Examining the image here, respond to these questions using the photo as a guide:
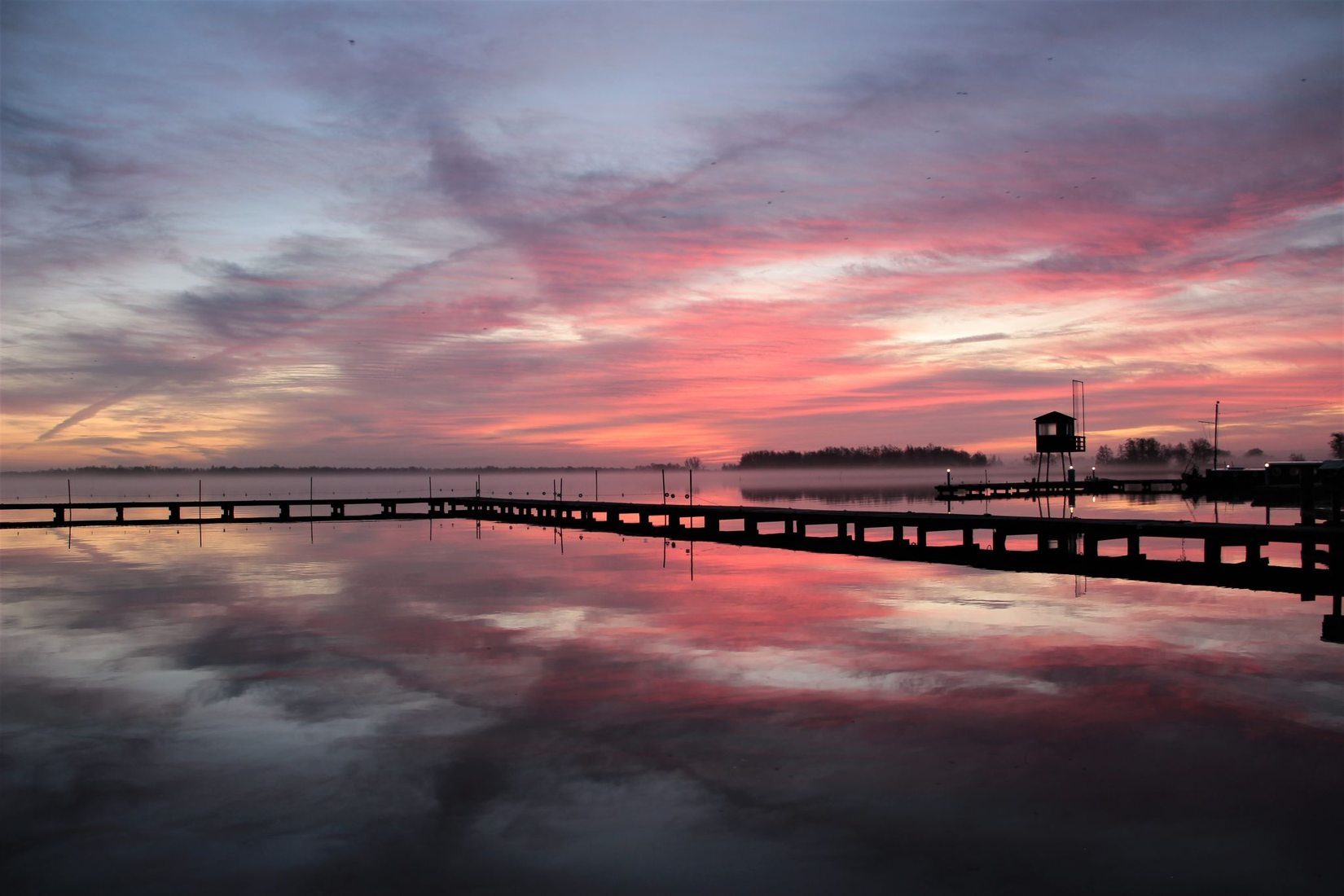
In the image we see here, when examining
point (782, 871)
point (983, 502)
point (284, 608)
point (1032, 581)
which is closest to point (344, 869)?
point (782, 871)

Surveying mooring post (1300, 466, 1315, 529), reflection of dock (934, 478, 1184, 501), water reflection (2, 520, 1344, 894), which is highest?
mooring post (1300, 466, 1315, 529)

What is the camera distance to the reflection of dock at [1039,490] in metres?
92.3

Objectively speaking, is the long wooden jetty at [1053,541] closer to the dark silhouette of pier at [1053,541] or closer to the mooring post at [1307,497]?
the dark silhouette of pier at [1053,541]

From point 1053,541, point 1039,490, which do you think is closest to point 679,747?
point 1053,541

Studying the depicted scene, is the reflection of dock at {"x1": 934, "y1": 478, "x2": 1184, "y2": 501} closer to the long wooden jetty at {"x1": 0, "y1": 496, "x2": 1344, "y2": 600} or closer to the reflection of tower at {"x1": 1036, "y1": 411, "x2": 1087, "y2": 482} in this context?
the reflection of tower at {"x1": 1036, "y1": 411, "x2": 1087, "y2": 482}

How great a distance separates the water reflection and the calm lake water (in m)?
0.05

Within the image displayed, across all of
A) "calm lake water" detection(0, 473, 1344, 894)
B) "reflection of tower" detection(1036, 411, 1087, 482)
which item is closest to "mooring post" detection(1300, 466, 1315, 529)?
"calm lake water" detection(0, 473, 1344, 894)

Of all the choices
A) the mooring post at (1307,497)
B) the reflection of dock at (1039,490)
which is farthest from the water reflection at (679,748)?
the reflection of dock at (1039,490)

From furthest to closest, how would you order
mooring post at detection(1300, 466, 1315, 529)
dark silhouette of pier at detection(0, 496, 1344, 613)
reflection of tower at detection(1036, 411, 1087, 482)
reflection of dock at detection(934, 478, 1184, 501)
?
1. reflection of dock at detection(934, 478, 1184, 501)
2. reflection of tower at detection(1036, 411, 1087, 482)
3. mooring post at detection(1300, 466, 1315, 529)
4. dark silhouette of pier at detection(0, 496, 1344, 613)

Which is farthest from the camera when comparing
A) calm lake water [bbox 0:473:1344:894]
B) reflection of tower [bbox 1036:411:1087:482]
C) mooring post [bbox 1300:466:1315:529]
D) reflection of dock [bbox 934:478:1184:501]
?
reflection of dock [bbox 934:478:1184:501]

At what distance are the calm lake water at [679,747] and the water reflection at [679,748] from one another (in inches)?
1.9

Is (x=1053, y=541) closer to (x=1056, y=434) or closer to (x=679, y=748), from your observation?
(x=679, y=748)

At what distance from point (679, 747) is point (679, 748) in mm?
31

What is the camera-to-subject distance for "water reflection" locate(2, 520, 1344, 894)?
313 inches
